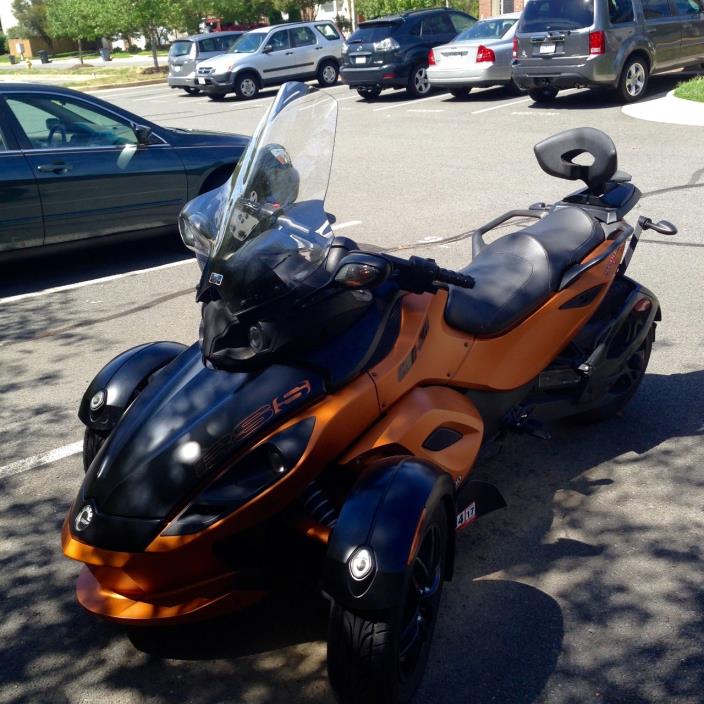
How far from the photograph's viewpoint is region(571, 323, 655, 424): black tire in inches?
188

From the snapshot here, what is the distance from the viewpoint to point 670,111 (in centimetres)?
1438

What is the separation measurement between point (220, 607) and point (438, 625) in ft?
2.78

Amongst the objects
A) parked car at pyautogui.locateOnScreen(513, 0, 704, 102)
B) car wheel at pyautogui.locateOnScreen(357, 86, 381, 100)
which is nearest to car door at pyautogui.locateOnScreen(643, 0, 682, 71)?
parked car at pyautogui.locateOnScreen(513, 0, 704, 102)

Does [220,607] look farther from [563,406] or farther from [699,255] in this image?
[699,255]

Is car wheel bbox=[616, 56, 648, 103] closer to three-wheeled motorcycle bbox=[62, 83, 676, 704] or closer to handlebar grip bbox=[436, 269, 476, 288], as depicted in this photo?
three-wheeled motorcycle bbox=[62, 83, 676, 704]

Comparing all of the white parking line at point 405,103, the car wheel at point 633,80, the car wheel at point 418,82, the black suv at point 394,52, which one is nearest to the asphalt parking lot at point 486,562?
the car wheel at point 633,80

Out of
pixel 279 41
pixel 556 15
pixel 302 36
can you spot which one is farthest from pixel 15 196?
pixel 302 36

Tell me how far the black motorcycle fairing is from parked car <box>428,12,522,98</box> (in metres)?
16.1

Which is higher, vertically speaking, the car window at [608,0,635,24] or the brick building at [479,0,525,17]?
the car window at [608,0,635,24]

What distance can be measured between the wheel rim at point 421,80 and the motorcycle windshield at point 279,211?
17087 millimetres

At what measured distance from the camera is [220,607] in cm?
311

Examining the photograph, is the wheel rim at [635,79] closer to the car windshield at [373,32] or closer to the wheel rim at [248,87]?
the car windshield at [373,32]

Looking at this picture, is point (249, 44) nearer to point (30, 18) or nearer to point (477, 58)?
point (477, 58)

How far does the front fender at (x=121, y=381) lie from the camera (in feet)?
12.3
